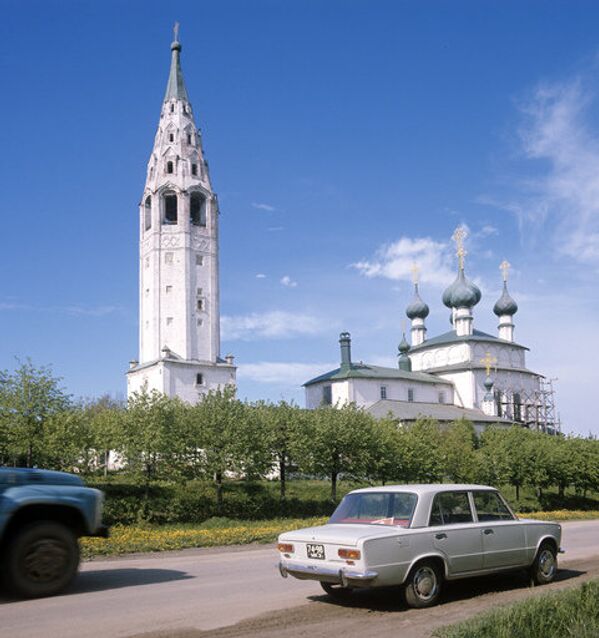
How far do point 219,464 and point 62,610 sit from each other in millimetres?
26141

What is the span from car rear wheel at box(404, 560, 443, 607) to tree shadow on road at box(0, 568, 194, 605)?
444cm

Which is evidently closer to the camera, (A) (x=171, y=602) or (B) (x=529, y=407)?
(A) (x=171, y=602)

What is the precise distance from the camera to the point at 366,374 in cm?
8294

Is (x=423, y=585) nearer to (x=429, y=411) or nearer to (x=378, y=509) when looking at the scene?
(x=378, y=509)

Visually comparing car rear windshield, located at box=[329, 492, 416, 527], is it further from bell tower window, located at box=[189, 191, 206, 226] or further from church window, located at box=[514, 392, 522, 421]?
church window, located at box=[514, 392, 522, 421]

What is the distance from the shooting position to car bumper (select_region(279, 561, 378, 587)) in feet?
30.7

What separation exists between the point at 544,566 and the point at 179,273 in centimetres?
5862

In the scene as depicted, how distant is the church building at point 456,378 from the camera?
82562 mm

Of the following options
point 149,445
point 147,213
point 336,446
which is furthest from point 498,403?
point 149,445

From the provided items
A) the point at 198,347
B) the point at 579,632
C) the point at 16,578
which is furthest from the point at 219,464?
the point at 198,347

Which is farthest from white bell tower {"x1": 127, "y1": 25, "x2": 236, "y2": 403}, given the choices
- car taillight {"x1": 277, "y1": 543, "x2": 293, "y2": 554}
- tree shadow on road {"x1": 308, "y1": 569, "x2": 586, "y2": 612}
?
car taillight {"x1": 277, "y1": 543, "x2": 293, "y2": 554}

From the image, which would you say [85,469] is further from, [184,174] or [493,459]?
[184,174]

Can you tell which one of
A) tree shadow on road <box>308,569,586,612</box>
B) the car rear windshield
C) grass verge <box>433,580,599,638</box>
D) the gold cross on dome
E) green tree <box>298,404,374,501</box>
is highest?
the gold cross on dome

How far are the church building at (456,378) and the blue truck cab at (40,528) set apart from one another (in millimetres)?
66068
